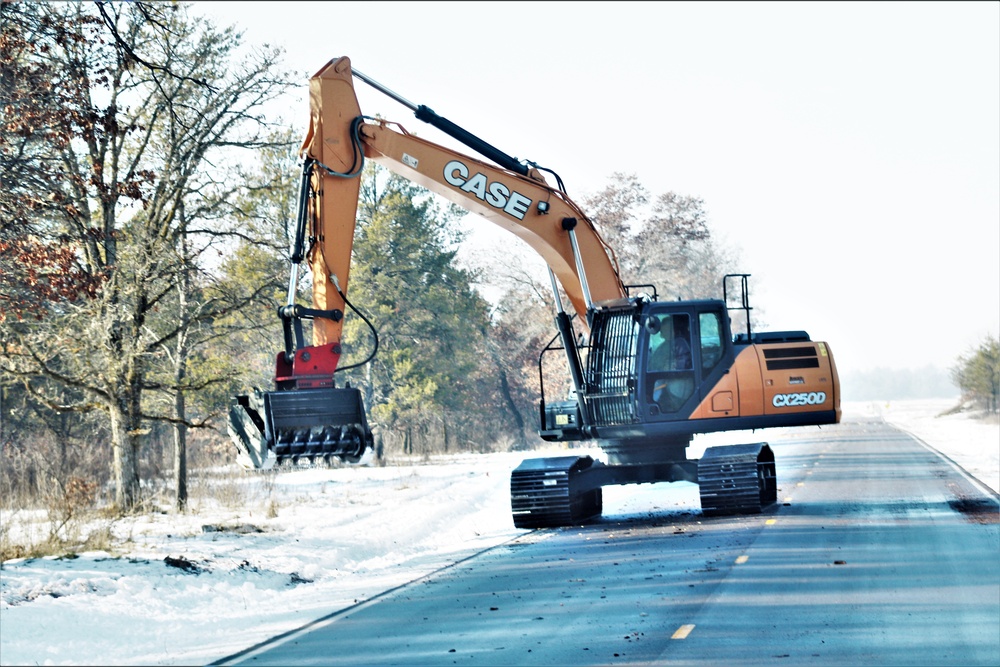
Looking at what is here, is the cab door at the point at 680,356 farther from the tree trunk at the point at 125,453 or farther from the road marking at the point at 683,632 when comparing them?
the tree trunk at the point at 125,453

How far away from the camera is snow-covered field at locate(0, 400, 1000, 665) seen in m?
10.6

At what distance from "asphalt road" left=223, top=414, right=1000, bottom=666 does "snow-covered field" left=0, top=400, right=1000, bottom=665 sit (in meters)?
0.73

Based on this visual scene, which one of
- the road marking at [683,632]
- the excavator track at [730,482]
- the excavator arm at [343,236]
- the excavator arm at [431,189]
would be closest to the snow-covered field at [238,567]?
the excavator arm at [343,236]

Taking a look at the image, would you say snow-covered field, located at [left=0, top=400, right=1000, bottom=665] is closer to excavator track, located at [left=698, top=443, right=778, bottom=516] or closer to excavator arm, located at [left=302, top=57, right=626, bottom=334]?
→ excavator track, located at [left=698, top=443, right=778, bottom=516]

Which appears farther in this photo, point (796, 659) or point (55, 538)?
point (55, 538)

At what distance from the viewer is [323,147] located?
1600 centimetres

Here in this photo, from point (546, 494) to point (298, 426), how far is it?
673cm

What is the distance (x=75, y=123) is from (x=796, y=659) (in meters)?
11.5

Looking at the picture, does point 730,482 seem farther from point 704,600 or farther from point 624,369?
point 704,600

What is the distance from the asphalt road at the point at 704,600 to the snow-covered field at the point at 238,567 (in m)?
0.73

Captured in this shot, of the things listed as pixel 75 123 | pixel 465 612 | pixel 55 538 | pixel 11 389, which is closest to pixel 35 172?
pixel 75 123

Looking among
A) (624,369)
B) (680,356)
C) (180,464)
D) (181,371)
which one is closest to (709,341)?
(680,356)

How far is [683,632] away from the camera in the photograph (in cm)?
995

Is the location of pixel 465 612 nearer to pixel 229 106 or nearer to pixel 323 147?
pixel 323 147
